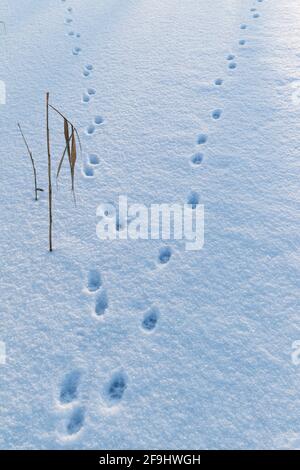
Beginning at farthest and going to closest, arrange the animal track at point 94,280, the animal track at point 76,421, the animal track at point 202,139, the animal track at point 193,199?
the animal track at point 202,139
the animal track at point 193,199
the animal track at point 94,280
the animal track at point 76,421

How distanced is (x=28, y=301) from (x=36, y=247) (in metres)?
0.33

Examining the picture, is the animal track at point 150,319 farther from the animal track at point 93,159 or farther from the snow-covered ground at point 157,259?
the animal track at point 93,159

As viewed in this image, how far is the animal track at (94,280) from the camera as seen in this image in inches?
75.6

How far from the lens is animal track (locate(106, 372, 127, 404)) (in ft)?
5.15

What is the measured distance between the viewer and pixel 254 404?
1.53 metres

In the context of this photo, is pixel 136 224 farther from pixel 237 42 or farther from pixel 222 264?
pixel 237 42

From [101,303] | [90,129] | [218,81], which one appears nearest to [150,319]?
[101,303]

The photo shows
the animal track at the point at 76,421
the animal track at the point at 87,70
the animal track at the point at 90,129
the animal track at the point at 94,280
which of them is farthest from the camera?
the animal track at the point at 87,70

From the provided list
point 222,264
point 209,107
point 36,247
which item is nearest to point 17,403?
point 36,247

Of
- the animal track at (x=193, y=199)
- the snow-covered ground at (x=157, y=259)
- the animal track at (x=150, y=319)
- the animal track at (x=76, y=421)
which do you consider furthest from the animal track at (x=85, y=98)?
the animal track at (x=76, y=421)

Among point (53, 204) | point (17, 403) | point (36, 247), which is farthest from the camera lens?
point (53, 204)

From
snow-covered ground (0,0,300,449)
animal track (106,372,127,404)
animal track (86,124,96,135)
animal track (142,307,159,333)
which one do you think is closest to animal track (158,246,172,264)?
snow-covered ground (0,0,300,449)

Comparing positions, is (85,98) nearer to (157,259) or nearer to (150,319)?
(157,259)

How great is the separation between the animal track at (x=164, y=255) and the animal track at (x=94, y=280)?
0.33m
